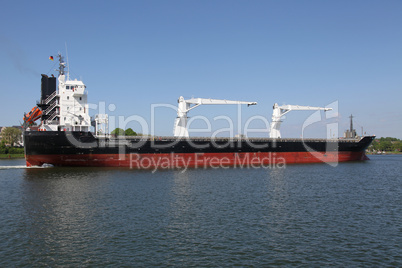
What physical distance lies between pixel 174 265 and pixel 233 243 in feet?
7.66

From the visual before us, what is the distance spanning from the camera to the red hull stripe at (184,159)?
26984 mm

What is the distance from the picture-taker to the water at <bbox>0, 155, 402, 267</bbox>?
8.45 metres

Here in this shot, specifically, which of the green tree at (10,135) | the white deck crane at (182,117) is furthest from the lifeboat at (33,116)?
the green tree at (10,135)

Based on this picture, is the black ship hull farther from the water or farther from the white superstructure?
the water

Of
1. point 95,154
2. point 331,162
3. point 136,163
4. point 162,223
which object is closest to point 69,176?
point 95,154

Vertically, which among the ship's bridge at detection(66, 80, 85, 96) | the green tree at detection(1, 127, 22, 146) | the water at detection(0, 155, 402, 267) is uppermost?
the ship's bridge at detection(66, 80, 85, 96)

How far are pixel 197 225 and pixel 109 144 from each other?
1892 cm

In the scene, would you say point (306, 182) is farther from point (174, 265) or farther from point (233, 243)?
point (174, 265)

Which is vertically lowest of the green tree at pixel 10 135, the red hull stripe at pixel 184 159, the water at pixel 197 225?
the water at pixel 197 225

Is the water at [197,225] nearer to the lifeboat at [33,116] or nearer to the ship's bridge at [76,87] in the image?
the ship's bridge at [76,87]

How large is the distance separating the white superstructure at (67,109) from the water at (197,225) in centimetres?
998

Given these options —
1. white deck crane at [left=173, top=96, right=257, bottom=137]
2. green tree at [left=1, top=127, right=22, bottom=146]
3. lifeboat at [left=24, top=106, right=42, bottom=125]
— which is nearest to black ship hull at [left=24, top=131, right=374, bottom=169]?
white deck crane at [left=173, top=96, right=257, bottom=137]

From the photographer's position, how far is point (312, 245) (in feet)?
30.6

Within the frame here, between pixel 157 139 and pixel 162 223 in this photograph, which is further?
pixel 157 139
